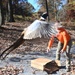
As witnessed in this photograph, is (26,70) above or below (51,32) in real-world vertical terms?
below

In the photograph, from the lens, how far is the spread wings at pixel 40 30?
597cm

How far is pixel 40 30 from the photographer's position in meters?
6.02

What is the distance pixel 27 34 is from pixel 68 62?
8.76 feet

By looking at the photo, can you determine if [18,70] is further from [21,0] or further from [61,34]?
[21,0]

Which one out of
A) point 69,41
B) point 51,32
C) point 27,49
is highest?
point 51,32

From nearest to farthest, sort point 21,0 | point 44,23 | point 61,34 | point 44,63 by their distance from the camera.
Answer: point 44,23, point 61,34, point 44,63, point 21,0

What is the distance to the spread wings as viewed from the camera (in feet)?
19.6

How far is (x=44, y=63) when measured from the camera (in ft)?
26.9

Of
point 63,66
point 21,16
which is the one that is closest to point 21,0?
point 21,16

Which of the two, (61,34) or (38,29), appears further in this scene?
(61,34)

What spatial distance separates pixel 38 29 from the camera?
600cm

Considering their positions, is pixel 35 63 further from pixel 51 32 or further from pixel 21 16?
pixel 21 16

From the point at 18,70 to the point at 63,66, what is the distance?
1445 mm

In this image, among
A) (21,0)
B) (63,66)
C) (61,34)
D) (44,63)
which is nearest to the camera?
(61,34)
